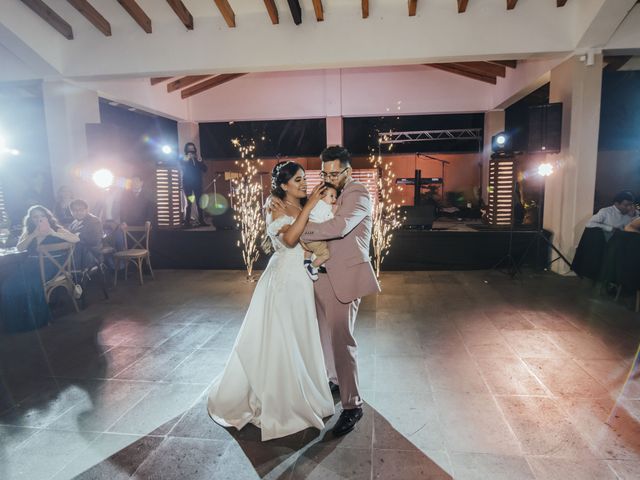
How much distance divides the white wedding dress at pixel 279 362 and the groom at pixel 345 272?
0.11m

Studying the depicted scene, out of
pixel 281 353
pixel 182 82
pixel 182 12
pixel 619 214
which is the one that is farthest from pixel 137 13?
pixel 619 214

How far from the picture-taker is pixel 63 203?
6352 mm

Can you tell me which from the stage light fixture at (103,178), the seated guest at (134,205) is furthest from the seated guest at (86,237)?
the stage light fixture at (103,178)

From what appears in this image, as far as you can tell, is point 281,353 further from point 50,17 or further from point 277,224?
point 50,17

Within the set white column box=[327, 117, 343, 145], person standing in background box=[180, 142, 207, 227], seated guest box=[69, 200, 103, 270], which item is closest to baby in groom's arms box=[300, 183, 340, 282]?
seated guest box=[69, 200, 103, 270]

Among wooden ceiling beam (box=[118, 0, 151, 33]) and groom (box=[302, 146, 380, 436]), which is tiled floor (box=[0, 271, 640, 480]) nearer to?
groom (box=[302, 146, 380, 436])

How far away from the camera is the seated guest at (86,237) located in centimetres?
533

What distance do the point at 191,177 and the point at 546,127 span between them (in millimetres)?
6773

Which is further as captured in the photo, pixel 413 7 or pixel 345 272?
pixel 413 7

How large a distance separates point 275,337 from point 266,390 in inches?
11.7

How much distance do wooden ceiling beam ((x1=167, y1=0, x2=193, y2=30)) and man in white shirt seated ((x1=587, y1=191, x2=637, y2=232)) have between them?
6502 millimetres

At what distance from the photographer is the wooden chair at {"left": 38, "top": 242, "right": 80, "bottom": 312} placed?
14.3 feet

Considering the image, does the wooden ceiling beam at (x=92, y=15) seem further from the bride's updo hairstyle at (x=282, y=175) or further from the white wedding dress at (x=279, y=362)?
the white wedding dress at (x=279, y=362)

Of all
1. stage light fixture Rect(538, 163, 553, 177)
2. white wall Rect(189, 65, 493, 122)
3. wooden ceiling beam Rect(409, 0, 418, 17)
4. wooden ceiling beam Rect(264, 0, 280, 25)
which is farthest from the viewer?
white wall Rect(189, 65, 493, 122)
